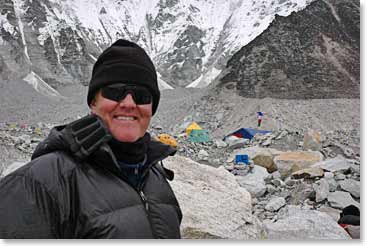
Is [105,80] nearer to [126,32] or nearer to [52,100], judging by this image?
[126,32]

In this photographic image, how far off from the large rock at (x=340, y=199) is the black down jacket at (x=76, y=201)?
6.08 ft

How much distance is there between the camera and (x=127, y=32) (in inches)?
93.7

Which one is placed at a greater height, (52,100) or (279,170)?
(52,100)

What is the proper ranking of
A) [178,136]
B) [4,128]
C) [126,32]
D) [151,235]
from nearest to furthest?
[151,235]
[126,32]
[4,128]
[178,136]

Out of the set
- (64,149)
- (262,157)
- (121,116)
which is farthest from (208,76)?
(64,149)

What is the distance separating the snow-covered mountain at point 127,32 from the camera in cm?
246

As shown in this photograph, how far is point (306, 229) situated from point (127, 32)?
5.03ft

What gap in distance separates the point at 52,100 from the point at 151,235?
278 centimetres

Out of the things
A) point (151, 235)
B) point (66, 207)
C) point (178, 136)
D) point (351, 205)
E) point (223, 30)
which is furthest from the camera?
point (178, 136)

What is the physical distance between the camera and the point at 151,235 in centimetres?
79

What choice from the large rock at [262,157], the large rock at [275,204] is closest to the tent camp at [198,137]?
the large rock at [262,157]

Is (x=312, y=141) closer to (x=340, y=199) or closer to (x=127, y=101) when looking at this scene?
(x=340, y=199)

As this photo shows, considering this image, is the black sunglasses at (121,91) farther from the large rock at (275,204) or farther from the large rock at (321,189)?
the large rock at (321,189)

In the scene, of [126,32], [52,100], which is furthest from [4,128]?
[126,32]
